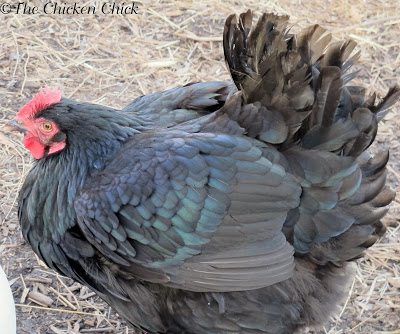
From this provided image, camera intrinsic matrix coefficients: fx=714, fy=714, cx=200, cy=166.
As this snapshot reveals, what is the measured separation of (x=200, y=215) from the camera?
302 cm

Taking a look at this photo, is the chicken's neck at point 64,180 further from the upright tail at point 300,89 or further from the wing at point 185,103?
the upright tail at point 300,89

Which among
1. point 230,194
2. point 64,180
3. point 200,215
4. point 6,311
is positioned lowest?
point 6,311

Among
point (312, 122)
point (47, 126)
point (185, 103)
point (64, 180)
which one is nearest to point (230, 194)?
Result: point (312, 122)

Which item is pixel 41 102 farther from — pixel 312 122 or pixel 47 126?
pixel 312 122

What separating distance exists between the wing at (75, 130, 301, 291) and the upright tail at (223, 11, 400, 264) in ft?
0.34

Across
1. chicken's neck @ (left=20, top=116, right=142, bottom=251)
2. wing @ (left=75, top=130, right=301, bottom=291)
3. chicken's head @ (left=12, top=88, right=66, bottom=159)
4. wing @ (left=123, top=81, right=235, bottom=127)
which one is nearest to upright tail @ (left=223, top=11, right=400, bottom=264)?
wing @ (left=75, top=130, right=301, bottom=291)

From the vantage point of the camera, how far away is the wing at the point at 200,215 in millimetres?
3021

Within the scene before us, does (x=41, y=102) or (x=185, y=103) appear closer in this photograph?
(x=41, y=102)

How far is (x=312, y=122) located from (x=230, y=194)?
1.57 ft

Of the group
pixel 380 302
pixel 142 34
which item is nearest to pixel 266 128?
pixel 380 302

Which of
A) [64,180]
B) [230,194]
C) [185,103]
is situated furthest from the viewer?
[185,103]

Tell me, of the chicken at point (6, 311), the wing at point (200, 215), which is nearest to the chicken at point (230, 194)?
the wing at point (200, 215)

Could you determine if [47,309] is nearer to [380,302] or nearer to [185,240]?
[185,240]

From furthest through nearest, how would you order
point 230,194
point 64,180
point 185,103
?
1. point 185,103
2. point 64,180
3. point 230,194
